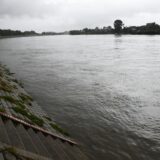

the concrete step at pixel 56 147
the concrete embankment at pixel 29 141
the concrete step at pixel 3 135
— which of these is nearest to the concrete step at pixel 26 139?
the concrete embankment at pixel 29 141

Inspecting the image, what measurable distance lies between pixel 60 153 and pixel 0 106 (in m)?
3.62

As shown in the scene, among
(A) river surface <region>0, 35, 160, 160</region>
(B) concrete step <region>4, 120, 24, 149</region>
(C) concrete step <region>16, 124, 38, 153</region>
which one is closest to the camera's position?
(B) concrete step <region>4, 120, 24, 149</region>

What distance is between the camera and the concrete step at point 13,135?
27.1 ft

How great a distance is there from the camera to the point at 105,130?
13.6m

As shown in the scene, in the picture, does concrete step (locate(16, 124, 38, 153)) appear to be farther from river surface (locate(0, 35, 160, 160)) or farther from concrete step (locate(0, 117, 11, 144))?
river surface (locate(0, 35, 160, 160))

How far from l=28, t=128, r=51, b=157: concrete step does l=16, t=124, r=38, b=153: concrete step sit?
0.20 meters

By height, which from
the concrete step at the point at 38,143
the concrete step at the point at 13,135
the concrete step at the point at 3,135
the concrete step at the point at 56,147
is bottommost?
the concrete step at the point at 56,147

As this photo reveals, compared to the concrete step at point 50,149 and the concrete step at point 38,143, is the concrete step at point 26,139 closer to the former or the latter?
the concrete step at point 38,143

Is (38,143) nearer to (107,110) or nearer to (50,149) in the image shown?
(50,149)

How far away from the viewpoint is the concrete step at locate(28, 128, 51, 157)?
8.89 meters

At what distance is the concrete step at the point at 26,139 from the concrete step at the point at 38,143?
0.67 feet

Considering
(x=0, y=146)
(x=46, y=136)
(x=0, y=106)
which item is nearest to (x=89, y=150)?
(x=46, y=136)

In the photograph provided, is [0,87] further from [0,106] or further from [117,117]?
[117,117]

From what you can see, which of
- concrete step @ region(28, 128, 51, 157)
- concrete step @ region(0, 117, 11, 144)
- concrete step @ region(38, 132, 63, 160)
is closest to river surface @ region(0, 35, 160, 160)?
concrete step @ region(38, 132, 63, 160)
